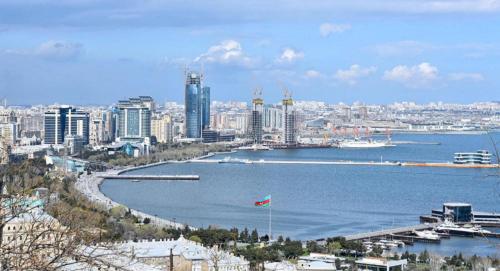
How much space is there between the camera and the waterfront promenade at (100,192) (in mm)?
9188

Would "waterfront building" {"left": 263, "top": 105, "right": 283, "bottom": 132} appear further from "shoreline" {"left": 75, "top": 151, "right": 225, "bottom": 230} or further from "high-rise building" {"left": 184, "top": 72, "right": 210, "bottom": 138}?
"shoreline" {"left": 75, "top": 151, "right": 225, "bottom": 230}

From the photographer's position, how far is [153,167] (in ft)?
66.0

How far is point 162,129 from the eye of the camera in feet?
90.7

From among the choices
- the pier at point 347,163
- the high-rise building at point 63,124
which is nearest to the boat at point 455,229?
the pier at point 347,163

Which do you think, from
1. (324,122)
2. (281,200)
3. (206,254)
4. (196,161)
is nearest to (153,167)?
(196,161)

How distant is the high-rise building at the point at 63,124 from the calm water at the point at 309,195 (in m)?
5.38

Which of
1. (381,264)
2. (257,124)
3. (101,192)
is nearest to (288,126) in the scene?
(257,124)

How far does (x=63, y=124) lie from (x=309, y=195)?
1333 centimetres

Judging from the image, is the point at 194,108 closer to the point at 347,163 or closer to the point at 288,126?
the point at 288,126

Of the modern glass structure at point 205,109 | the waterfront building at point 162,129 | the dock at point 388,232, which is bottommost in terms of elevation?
the dock at point 388,232

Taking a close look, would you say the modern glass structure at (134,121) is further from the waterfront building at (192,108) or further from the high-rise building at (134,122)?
the waterfront building at (192,108)

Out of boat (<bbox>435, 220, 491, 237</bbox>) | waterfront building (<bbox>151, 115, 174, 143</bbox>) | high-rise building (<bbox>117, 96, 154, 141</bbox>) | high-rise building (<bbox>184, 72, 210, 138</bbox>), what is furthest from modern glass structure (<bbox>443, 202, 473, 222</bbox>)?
high-rise building (<bbox>184, 72, 210, 138</bbox>)

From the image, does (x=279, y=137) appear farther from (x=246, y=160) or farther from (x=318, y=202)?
(x=318, y=202)

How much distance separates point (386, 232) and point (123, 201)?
4.77 meters
